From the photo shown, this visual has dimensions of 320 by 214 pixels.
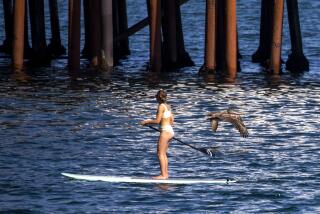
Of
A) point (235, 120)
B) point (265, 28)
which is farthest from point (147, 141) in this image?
point (265, 28)

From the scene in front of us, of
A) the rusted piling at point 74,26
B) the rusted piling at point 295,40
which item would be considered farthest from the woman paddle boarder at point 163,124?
the rusted piling at point 295,40

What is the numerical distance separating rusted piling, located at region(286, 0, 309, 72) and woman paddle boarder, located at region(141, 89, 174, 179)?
14438 mm

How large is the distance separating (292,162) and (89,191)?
4.41m

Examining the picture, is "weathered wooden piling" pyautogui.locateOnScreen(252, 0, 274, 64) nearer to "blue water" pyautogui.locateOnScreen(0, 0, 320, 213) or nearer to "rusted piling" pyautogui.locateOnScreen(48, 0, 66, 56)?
"blue water" pyautogui.locateOnScreen(0, 0, 320, 213)

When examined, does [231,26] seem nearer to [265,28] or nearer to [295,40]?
[295,40]

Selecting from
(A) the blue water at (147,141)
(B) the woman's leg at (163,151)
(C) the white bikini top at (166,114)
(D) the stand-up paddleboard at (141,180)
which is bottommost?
(A) the blue water at (147,141)

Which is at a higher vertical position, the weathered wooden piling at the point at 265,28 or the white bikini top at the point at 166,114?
the white bikini top at the point at 166,114

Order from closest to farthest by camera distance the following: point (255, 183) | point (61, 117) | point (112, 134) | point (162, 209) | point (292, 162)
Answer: point (162, 209) < point (255, 183) < point (292, 162) < point (112, 134) < point (61, 117)

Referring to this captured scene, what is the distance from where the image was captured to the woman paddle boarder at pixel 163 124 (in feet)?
68.5

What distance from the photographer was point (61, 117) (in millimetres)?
28656

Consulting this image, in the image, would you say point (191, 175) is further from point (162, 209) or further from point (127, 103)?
point (127, 103)

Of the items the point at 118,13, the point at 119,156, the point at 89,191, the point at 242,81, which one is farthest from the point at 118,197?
the point at 118,13

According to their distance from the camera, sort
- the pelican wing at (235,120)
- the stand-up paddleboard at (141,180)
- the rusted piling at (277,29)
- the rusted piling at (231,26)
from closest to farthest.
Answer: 1. the stand-up paddleboard at (141,180)
2. the pelican wing at (235,120)
3. the rusted piling at (231,26)
4. the rusted piling at (277,29)

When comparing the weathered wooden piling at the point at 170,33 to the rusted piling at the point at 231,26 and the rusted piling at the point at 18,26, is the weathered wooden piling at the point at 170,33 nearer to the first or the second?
the rusted piling at the point at 231,26
